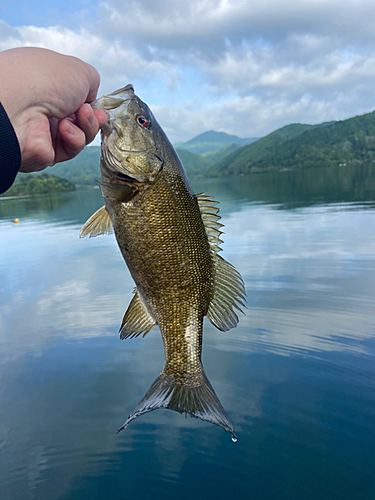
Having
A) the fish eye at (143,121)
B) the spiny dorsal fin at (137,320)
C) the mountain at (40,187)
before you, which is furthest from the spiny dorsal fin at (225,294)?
the mountain at (40,187)

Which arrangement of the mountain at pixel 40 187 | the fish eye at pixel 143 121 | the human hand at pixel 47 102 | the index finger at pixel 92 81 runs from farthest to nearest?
1. the mountain at pixel 40 187
2. the fish eye at pixel 143 121
3. the index finger at pixel 92 81
4. the human hand at pixel 47 102

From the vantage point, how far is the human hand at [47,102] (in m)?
2.42

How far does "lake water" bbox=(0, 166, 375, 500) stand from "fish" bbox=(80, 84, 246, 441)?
9.19 ft

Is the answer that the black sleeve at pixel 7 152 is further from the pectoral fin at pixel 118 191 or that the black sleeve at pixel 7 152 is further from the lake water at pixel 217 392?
the lake water at pixel 217 392

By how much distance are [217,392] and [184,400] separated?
14.1 feet

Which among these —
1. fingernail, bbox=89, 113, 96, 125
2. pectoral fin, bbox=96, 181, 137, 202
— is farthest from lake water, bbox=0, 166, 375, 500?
fingernail, bbox=89, 113, 96, 125

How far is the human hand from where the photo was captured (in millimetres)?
2422

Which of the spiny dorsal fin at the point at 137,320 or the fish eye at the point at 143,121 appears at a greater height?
the fish eye at the point at 143,121

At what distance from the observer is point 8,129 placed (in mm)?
2264

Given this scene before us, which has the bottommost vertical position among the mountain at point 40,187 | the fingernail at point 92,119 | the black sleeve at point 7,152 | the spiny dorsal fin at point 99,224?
the spiny dorsal fin at point 99,224

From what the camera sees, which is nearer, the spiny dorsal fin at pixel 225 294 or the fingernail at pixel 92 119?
the fingernail at pixel 92 119

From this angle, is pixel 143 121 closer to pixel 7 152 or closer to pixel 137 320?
pixel 7 152

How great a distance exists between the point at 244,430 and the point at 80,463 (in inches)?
103

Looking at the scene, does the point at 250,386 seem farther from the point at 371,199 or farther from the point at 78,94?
the point at 371,199
